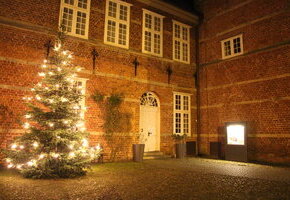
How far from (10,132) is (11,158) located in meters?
1.97

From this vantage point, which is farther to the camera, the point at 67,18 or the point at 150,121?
the point at 150,121

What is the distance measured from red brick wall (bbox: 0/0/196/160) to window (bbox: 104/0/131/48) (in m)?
0.26

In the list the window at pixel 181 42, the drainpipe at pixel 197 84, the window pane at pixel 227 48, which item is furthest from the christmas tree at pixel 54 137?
the window pane at pixel 227 48

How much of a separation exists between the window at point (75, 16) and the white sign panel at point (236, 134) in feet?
25.0

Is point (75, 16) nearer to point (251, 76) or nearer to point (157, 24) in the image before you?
point (157, 24)

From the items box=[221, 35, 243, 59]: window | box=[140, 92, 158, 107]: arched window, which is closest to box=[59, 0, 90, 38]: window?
box=[140, 92, 158, 107]: arched window

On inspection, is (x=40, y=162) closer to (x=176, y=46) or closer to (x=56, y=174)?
(x=56, y=174)

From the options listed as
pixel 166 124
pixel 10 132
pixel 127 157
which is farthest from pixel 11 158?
pixel 166 124

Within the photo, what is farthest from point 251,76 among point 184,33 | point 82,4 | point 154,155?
point 82,4

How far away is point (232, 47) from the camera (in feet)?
37.5

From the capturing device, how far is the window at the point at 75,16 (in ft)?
29.7

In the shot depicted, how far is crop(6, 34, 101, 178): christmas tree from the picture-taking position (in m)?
5.94

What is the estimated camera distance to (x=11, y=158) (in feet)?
19.3

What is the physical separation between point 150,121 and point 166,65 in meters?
3.08
